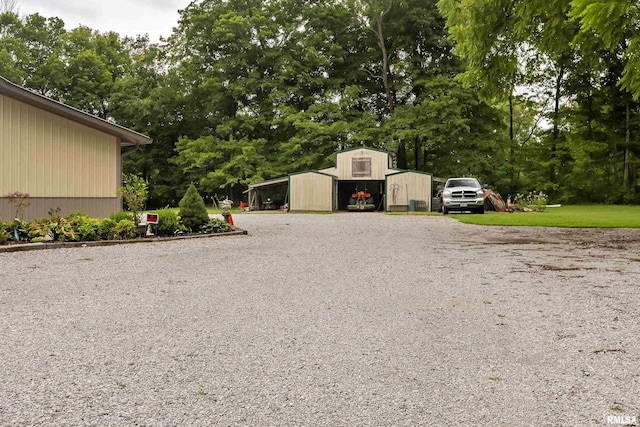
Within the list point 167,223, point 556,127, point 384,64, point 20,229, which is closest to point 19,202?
point 20,229

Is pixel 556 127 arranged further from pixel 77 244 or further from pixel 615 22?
pixel 77 244

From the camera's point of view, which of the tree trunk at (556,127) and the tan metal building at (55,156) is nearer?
the tan metal building at (55,156)

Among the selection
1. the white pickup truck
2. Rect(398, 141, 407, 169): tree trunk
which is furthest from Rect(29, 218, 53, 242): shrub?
Rect(398, 141, 407, 169): tree trunk

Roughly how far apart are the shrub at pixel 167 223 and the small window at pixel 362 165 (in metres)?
19.3

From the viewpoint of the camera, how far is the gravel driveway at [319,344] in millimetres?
2682

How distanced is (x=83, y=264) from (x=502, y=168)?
1384 inches

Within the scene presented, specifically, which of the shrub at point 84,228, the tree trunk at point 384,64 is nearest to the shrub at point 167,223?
the shrub at point 84,228

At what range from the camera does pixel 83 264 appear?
789cm

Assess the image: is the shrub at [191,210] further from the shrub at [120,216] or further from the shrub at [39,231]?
the shrub at [39,231]

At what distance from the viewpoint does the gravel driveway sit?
8.80 feet

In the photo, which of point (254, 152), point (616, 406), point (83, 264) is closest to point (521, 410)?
point (616, 406)

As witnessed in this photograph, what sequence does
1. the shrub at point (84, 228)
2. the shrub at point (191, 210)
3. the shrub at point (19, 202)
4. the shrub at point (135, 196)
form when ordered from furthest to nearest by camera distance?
1. the shrub at point (191, 210)
2. the shrub at point (135, 196)
3. the shrub at point (19, 202)
4. the shrub at point (84, 228)

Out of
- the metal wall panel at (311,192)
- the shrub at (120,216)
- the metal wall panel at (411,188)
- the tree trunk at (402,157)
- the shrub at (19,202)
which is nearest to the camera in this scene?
the shrub at (19,202)

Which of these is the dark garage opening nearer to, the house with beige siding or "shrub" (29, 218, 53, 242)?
the house with beige siding
